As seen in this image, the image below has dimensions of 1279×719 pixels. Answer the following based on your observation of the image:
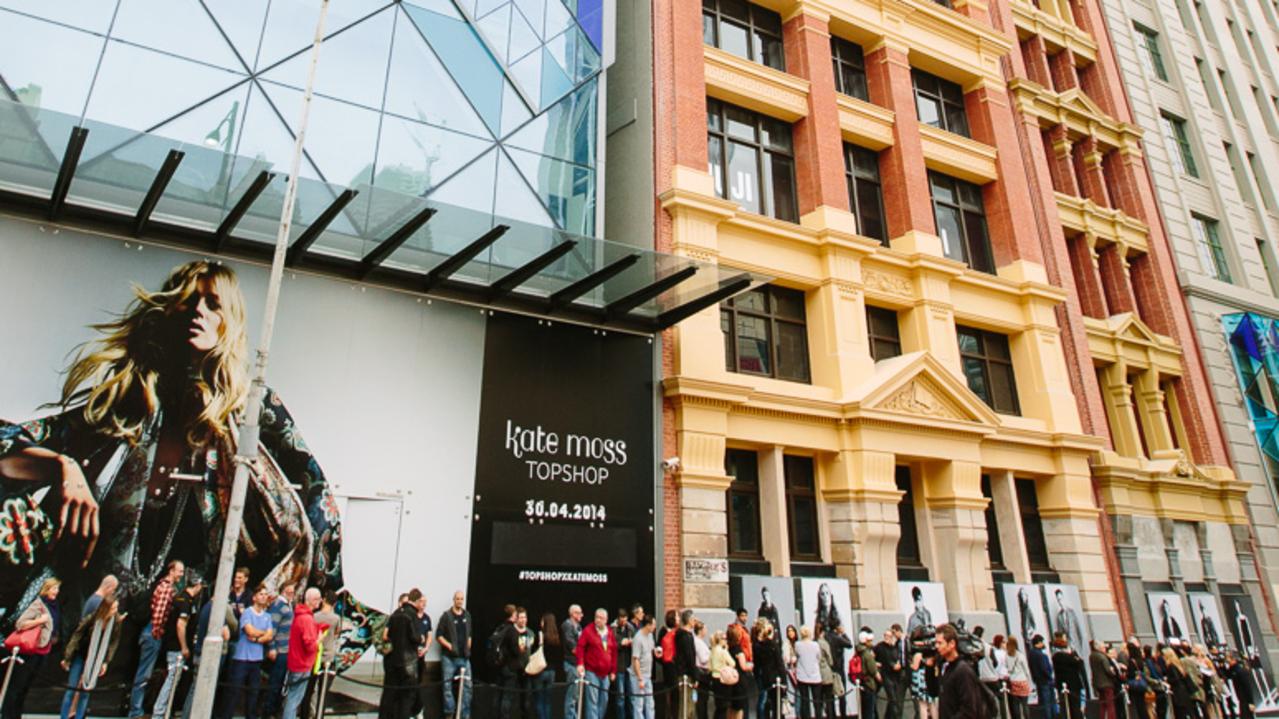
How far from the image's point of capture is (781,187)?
1947cm

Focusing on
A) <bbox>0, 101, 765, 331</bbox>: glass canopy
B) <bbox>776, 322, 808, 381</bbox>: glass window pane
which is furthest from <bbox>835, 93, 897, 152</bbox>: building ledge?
<bbox>0, 101, 765, 331</bbox>: glass canopy

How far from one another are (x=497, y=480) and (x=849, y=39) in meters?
16.7

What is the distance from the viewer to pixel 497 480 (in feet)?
44.1

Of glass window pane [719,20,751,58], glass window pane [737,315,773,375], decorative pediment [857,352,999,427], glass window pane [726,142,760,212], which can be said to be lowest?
decorative pediment [857,352,999,427]

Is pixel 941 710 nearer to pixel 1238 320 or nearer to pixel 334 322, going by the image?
pixel 334 322

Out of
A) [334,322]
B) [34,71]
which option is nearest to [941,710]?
[334,322]

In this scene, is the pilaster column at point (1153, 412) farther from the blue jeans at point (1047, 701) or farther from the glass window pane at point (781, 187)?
the glass window pane at point (781, 187)

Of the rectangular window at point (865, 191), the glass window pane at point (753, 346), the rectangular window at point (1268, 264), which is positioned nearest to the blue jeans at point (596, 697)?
the glass window pane at point (753, 346)

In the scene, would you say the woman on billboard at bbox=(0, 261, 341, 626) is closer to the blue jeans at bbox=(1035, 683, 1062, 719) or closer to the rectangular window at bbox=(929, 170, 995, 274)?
the blue jeans at bbox=(1035, 683, 1062, 719)

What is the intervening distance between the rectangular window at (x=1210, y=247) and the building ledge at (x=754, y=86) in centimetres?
1814

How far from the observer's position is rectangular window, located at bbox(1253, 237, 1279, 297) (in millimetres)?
28734

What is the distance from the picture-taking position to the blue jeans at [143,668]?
9672mm

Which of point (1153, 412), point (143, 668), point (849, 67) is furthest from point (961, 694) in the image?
point (1153, 412)

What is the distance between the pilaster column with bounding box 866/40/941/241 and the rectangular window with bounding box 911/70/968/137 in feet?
3.70
